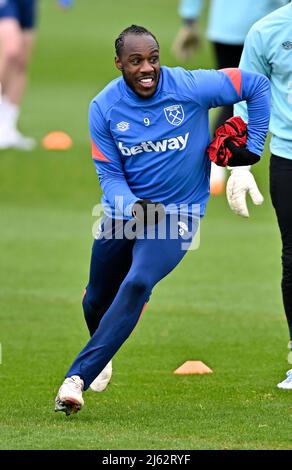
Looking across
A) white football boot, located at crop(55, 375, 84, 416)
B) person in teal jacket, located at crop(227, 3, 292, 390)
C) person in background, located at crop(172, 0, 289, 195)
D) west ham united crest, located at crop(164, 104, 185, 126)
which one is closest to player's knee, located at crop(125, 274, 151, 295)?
white football boot, located at crop(55, 375, 84, 416)

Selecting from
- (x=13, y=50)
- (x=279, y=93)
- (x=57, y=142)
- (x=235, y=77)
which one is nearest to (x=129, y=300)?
(x=235, y=77)

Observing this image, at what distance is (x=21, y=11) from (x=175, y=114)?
9068 mm

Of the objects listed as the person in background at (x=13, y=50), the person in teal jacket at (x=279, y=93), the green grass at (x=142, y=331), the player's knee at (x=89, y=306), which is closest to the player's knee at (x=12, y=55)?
the person in background at (x=13, y=50)

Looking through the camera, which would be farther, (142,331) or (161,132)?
(142,331)

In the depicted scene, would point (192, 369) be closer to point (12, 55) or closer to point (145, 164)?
point (145, 164)

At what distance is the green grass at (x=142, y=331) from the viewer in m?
6.77

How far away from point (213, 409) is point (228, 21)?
7119 mm

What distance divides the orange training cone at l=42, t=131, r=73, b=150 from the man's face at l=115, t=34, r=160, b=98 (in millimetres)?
10355

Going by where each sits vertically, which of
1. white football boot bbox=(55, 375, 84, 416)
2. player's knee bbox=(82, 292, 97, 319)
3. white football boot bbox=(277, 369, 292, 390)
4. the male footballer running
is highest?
the male footballer running

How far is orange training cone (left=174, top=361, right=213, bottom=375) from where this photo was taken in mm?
8352

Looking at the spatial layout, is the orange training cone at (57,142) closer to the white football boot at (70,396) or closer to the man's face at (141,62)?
the man's face at (141,62)

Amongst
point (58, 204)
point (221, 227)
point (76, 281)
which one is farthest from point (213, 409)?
point (58, 204)

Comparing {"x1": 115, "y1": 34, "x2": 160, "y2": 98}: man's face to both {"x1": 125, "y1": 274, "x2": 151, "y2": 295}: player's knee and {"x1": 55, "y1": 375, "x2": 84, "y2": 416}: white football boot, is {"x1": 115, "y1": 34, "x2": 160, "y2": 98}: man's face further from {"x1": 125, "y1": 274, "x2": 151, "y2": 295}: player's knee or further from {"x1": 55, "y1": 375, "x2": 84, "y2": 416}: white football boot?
{"x1": 55, "y1": 375, "x2": 84, "y2": 416}: white football boot

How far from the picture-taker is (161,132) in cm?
716
